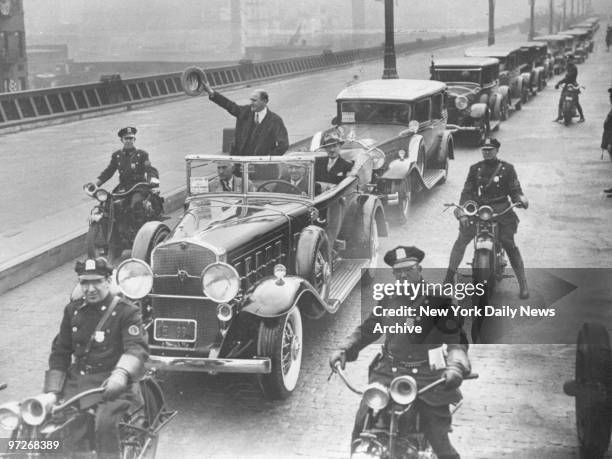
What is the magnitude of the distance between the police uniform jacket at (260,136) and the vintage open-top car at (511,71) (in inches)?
672

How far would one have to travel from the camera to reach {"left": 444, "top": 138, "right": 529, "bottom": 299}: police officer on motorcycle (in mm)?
9539

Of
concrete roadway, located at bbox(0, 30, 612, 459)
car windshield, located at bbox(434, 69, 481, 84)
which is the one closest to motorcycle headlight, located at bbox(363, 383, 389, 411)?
concrete roadway, located at bbox(0, 30, 612, 459)

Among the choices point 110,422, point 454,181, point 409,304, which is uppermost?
point 409,304

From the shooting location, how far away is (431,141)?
1603cm

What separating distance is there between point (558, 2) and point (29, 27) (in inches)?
2511

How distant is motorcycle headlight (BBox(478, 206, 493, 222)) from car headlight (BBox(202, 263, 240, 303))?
11.5ft

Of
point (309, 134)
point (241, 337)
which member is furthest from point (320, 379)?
point (309, 134)

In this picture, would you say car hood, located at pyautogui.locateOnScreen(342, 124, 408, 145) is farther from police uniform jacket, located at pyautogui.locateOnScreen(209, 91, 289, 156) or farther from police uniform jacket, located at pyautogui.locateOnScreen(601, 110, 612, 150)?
police uniform jacket, located at pyautogui.locateOnScreen(209, 91, 289, 156)

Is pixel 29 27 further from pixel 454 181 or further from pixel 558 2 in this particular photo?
pixel 454 181

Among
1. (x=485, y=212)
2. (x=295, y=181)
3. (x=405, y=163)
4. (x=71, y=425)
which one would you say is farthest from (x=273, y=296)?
(x=405, y=163)

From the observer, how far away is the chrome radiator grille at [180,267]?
7230 mm

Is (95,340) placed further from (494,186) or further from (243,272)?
(494,186)

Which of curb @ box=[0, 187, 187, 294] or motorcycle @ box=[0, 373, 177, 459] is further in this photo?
curb @ box=[0, 187, 187, 294]

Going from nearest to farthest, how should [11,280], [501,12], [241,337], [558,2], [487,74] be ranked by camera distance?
1. [241,337]
2. [11,280]
3. [487,74]
4. [558,2]
5. [501,12]
